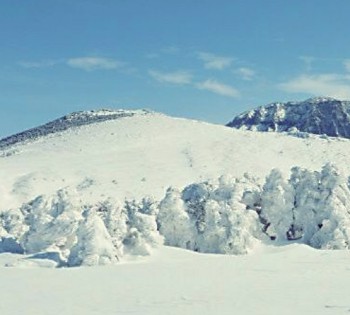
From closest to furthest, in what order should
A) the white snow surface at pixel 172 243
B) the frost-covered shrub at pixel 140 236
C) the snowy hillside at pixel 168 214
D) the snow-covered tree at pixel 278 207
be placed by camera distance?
the white snow surface at pixel 172 243 → the frost-covered shrub at pixel 140 236 → the snowy hillside at pixel 168 214 → the snow-covered tree at pixel 278 207

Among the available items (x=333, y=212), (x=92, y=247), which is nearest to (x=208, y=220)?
(x=333, y=212)

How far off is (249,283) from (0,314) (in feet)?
30.5

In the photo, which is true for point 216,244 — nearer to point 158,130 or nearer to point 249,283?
point 249,283

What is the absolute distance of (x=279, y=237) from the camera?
40.5 metres

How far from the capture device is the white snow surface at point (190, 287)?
19.9m

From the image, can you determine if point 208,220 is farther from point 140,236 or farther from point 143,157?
point 143,157

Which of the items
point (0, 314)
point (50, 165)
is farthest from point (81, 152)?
point (0, 314)

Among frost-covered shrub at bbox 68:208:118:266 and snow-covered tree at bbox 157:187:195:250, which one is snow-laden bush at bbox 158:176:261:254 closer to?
snow-covered tree at bbox 157:187:195:250

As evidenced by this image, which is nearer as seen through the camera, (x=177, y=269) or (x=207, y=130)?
(x=177, y=269)

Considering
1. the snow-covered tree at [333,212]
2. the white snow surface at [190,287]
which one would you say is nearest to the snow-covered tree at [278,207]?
the snow-covered tree at [333,212]

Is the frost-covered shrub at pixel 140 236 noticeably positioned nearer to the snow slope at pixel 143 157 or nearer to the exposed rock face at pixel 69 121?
the snow slope at pixel 143 157

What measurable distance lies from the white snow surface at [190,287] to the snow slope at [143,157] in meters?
37.9

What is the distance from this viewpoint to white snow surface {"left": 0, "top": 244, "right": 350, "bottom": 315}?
→ 782 inches

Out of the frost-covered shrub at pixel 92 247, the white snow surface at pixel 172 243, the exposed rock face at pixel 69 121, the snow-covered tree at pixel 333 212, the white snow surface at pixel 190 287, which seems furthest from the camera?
the exposed rock face at pixel 69 121
